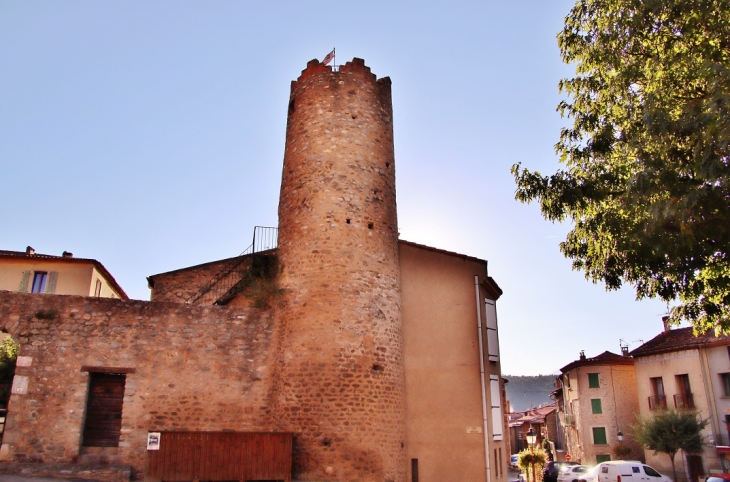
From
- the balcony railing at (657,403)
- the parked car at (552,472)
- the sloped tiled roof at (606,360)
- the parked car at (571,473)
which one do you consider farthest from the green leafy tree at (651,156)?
the sloped tiled roof at (606,360)

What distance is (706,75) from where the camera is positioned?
33.1ft

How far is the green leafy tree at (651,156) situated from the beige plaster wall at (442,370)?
5276 millimetres

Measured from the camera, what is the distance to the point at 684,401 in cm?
3106

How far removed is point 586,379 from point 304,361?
2884cm

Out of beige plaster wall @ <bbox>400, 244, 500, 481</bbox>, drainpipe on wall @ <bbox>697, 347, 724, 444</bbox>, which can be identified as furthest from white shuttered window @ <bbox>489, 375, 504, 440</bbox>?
drainpipe on wall @ <bbox>697, 347, 724, 444</bbox>

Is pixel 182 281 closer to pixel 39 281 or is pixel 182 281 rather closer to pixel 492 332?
pixel 492 332

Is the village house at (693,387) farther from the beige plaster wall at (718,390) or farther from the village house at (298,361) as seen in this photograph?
the village house at (298,361)

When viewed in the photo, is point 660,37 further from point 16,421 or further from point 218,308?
point 16,421

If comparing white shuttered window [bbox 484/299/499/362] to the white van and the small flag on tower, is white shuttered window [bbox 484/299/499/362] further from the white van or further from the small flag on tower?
the small flag on tower

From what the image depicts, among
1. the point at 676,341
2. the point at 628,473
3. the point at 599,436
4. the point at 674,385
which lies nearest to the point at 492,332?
the point at 628,473

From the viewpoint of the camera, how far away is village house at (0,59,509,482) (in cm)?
A: 1403

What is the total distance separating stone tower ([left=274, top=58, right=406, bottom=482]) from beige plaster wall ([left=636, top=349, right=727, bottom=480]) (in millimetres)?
21966

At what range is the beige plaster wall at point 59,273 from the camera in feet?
90.3

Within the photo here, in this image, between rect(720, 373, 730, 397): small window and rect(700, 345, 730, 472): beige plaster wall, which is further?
rect(720, 373, 730, 397): small window
